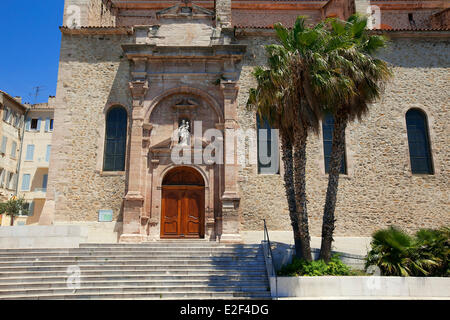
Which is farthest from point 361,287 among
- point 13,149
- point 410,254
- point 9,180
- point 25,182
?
point 13,149

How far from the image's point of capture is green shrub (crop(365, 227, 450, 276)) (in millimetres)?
10242

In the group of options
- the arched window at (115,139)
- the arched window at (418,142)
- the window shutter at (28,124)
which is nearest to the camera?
the arched window at (115,139)

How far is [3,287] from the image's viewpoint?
31.6 ft

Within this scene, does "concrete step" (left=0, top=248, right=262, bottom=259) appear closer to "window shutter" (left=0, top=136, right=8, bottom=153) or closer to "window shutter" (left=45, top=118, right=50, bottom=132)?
"window shutter" (left=0, top=136, right=8, bottom=153)

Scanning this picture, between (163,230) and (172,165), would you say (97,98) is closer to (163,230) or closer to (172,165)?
(172,165)

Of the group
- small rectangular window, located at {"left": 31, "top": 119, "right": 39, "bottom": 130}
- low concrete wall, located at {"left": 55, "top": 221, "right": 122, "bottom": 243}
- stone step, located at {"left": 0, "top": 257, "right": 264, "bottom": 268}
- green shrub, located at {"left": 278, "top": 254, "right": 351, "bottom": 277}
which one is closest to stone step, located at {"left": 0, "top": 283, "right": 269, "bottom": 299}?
green shrub, located at {"left": 278, "top": 254, "right": 351, "bottom": 277}

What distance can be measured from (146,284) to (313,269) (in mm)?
4586

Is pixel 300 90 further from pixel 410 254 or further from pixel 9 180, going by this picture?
pixel 9 180

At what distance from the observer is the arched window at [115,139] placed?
15.5 meters

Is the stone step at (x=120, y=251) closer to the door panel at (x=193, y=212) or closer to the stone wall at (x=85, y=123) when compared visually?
the door panel at (x=193, y=212)

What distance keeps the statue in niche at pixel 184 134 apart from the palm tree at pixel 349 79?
6.35 metres

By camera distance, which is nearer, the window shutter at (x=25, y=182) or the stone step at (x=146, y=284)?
the stone step at (x=146, y=284)

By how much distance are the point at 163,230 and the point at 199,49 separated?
25.5 ft

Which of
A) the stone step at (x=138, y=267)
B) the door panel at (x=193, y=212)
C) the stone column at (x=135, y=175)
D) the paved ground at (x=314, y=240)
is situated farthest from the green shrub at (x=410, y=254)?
the stone column at (x=135, y=175)
